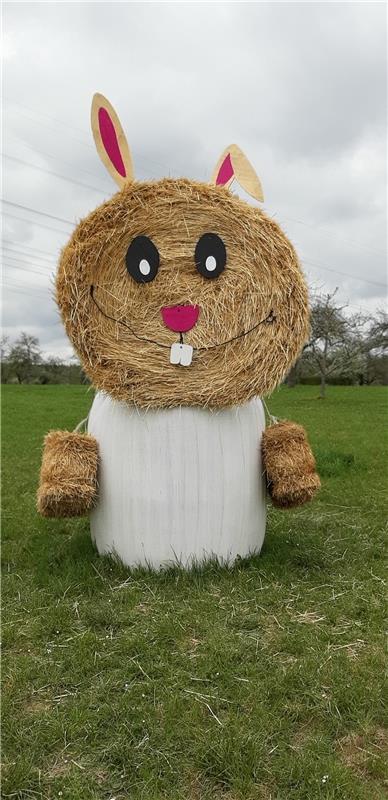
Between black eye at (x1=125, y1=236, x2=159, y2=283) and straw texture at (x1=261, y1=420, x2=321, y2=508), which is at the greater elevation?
black eye at (x1=125, y1=236, x2=159, y2=283)

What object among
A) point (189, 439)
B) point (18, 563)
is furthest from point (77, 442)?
point (18, 563)

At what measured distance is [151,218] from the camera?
4453 mm

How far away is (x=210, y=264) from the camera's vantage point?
4.51 metres

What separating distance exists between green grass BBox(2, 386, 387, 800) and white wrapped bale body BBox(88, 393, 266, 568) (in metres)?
0.20

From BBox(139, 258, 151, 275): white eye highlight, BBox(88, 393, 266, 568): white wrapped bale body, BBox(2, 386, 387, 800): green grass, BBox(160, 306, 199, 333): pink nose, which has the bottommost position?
BBox(2, 386, 387, 800): green grass

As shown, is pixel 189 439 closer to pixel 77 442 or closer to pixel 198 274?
pixel 77 442

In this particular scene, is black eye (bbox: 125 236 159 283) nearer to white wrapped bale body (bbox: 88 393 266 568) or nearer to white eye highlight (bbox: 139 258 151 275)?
white eye highlight (bbox: 139 258 151 275)

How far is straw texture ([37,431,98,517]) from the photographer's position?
4.41 metres

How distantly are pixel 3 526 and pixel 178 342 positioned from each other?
3062 millimetres

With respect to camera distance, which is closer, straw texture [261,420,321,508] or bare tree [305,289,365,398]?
straw texture [261,420,321,508]

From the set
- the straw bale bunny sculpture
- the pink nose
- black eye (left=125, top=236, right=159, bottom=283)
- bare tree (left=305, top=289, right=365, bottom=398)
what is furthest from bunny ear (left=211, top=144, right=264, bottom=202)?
bare tree (left=305, top=289, right=365, bottom=398)

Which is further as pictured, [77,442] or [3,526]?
[3,526]

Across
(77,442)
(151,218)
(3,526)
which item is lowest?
(3,526)

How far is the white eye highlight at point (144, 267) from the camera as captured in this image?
4.48 metres
